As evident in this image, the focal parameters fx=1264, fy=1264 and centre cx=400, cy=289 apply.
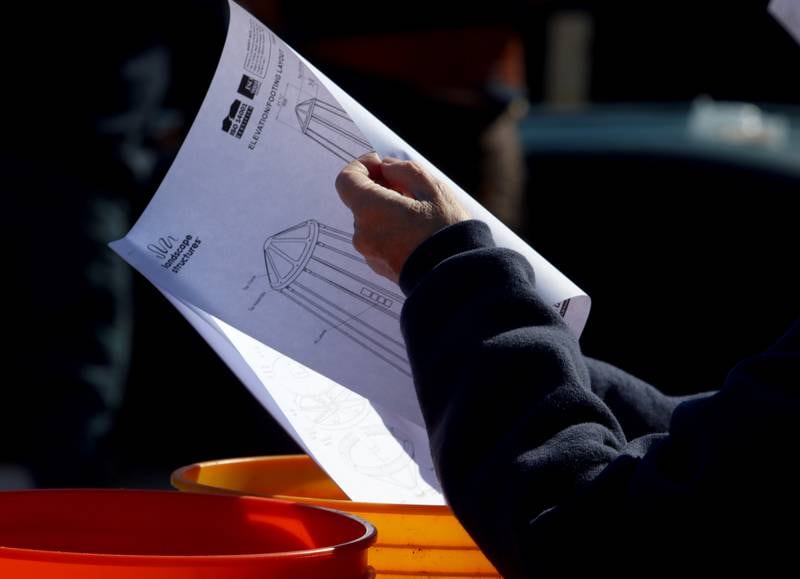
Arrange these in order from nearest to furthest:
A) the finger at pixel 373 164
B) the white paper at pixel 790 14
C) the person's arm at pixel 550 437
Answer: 1. the person's arm at pixel 550 437
2. the white paper at pixel 790 14
3. the finger at pixel 373 164

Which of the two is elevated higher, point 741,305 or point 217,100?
point 217,100

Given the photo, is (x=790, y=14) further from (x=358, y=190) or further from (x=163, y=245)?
(x=163, y=245)

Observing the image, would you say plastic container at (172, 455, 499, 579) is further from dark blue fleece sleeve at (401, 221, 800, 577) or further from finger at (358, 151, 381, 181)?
finger at (358, 151, 381, 181)

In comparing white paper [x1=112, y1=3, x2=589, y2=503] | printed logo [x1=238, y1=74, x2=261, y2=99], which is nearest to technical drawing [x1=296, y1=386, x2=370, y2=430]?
white paper [x1=112, y1=3, x2=589, y2=503]

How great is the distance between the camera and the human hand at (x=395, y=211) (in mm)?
796

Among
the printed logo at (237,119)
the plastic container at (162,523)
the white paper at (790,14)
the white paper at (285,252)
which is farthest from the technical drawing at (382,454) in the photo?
the white paper at (790,14)

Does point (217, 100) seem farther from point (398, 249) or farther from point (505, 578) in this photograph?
point (505, 578)

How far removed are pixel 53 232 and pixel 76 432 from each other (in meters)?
0.34

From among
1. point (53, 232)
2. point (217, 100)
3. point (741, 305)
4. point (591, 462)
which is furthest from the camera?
point (741, 305)

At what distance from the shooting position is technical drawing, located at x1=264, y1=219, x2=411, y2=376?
2.87 ft

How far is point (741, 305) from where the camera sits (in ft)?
10.0

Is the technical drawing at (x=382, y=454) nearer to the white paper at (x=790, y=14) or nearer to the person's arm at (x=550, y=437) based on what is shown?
the person's arm at (x=550, y=437)

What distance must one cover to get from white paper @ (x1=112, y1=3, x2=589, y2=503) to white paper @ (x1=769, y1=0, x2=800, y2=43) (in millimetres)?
217

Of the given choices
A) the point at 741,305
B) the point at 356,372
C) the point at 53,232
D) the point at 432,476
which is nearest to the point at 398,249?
the point at 356,372
